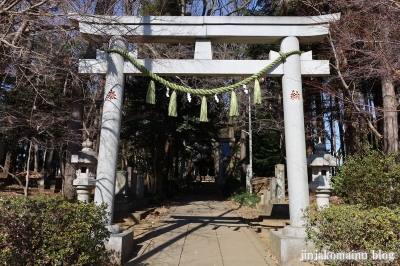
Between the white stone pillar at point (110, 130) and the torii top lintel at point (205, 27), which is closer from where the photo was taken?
the white stone pillar at point (110, 130)

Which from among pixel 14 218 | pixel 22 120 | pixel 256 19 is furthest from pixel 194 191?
pixel 14 218

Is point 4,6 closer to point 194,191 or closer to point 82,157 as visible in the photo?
point 82,157

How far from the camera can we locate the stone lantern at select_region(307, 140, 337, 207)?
631cm

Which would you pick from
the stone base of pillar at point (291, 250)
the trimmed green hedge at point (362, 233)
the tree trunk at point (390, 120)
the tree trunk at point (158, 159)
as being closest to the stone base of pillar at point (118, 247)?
the stone base of pillar at point (291, 250)

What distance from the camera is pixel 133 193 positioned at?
481 inches

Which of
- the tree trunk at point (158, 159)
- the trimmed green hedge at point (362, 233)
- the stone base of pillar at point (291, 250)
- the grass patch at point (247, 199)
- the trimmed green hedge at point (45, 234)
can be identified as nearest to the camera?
the trimmed green hedge at point (45, 234)

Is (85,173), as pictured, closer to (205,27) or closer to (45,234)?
(45,234)

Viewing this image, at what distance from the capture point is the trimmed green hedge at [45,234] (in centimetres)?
312

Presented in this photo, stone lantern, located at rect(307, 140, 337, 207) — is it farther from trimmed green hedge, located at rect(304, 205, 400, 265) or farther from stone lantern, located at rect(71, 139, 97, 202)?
stone lantern, located at rect(71, 139, 97, 202)

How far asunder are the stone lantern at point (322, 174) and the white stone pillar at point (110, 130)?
425 cm

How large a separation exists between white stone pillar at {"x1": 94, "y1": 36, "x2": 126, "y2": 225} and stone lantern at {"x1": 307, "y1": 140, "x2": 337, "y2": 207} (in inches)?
167

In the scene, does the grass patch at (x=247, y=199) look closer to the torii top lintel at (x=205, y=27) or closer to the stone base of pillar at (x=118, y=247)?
the stone base of pillar at (x=118, y=247)

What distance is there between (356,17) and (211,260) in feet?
22.9

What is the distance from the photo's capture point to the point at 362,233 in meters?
3.40
